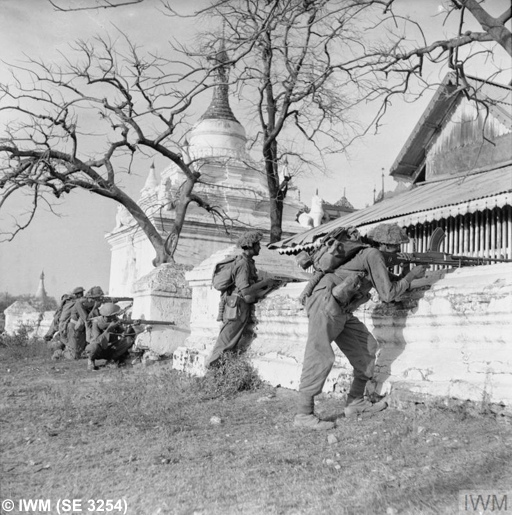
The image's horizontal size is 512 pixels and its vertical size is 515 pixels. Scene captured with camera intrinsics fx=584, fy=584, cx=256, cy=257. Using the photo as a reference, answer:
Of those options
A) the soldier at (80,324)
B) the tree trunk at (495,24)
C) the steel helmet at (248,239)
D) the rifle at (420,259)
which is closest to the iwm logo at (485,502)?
the rifle at (420,259)

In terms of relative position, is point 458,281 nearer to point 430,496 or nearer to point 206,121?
point 430,496

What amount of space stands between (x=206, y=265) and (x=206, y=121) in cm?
1176

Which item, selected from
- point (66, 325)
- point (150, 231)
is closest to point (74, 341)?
point (66, 325)

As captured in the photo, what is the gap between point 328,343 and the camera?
400cm

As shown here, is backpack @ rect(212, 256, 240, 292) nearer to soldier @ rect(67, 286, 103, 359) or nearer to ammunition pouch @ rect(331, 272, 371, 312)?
ammunition pouch @ rect(331, 272, 371, 312)

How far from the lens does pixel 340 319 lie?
4082 millimetres

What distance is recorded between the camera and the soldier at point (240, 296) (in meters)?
5.87

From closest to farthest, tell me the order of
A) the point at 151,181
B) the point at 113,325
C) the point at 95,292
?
the point at 113,325 → the point at 95,292 → the point at 151,181

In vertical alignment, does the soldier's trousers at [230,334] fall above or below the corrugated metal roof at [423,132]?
below

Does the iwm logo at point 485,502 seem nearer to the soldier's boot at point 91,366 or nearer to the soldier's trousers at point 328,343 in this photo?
the soldier's trousers at point 328,343

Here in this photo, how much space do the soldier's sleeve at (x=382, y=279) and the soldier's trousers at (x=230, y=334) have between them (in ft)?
6.51

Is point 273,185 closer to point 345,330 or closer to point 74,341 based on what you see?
point 74,341

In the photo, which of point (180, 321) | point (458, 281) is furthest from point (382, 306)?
point (180, 321)

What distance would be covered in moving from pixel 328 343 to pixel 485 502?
5.57 feet
